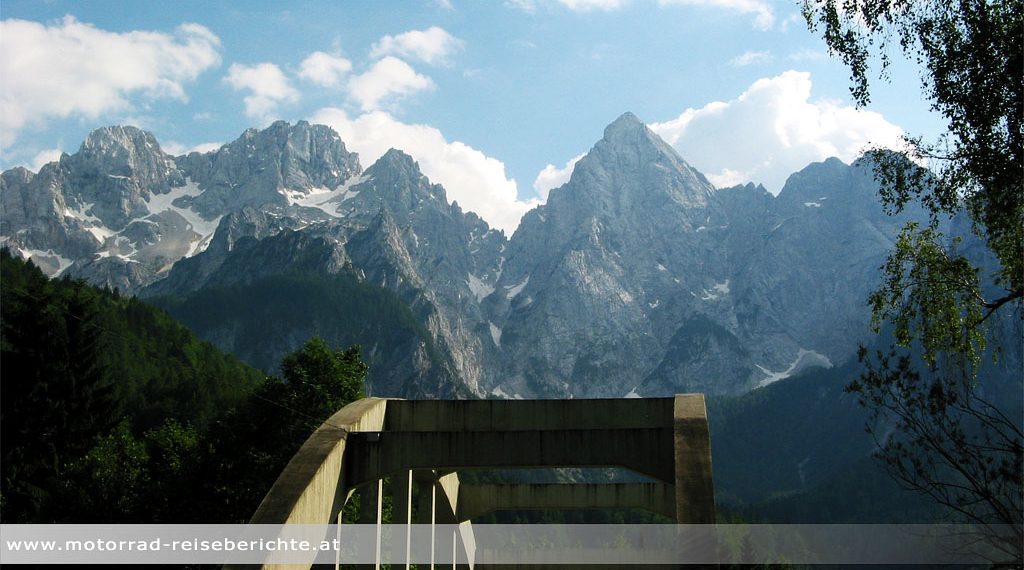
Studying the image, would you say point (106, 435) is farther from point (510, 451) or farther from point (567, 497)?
point (510, 451)

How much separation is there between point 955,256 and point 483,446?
398 inches

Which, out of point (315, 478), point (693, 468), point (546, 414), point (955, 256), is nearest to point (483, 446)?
point (546, 414)

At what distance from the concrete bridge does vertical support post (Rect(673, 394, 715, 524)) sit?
0.02 metres

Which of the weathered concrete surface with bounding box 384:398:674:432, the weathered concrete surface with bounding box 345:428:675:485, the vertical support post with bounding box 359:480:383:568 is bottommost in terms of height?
the vertical support post with bounding box 359:480:383:568

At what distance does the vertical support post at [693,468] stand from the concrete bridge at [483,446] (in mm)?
18

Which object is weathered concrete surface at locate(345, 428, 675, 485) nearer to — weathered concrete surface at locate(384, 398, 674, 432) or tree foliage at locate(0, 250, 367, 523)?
weathered concrete surface at locate(384, 398, 674, 432)

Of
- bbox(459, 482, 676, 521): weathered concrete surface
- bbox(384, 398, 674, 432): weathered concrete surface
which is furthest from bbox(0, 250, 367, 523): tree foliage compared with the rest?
bbox(384, 398, 674, 432): weathered concrete surface

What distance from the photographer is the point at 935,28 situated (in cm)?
1229

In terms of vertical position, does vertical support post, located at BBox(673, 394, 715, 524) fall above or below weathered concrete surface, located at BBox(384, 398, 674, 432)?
below

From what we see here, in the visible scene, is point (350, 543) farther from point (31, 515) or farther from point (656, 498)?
point (31, 515)

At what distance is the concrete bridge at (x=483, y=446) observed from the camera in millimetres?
15703

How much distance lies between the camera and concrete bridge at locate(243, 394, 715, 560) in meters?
15.7

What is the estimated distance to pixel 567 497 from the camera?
30.6 meters

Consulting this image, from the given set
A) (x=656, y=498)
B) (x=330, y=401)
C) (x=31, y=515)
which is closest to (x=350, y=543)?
(x=330, y=401)
